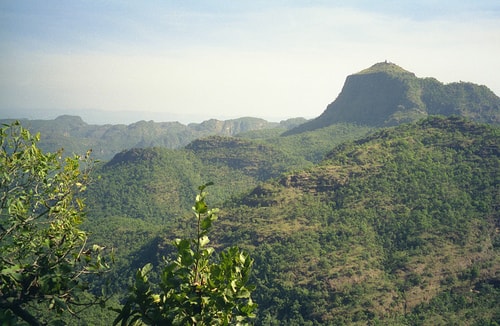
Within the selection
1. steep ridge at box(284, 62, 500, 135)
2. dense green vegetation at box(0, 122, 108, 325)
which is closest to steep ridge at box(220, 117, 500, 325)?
dense green vegetation at box(0, 122, 108, 325)

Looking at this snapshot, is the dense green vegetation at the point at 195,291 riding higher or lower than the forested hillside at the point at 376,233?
higher

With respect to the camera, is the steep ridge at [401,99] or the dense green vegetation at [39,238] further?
the steep ridge at [401,99]

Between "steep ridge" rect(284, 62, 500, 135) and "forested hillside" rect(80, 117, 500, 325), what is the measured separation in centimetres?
7324

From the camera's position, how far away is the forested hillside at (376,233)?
2201 inches

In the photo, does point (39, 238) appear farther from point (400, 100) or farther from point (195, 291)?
point (400, 100)

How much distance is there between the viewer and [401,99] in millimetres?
166500

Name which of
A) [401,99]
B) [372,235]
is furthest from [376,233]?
[401,99]

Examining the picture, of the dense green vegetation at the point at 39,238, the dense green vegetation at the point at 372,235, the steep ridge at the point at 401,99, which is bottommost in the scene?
the dense green vegetation at the point at 372,235

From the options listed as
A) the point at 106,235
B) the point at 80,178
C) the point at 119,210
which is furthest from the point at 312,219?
the point at 119,210

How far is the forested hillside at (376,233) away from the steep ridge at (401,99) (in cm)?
7324

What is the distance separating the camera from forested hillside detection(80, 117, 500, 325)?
183ft

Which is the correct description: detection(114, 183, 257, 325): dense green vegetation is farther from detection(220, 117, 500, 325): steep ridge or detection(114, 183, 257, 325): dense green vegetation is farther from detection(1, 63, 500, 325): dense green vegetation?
detection(220, 117, 500, 325): steep ridge

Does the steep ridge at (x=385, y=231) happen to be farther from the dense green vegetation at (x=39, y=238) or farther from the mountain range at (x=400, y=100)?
the mountain range at (x=400, y=100)

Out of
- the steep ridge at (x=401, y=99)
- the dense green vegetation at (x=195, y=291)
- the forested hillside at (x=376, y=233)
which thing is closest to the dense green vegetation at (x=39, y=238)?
the dense green vegetation at (x=195, y=291)
